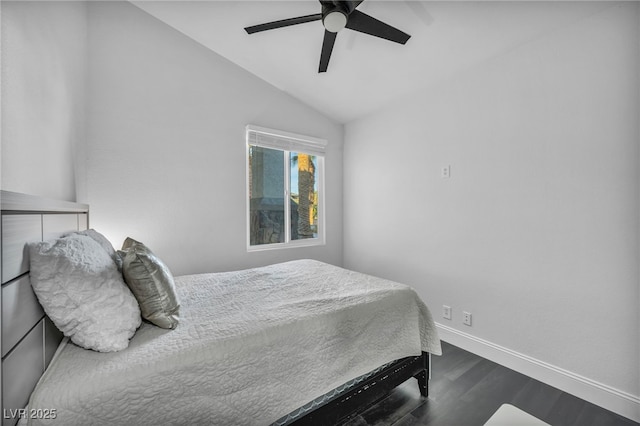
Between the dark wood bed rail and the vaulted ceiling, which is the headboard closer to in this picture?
the dark wood bed rail

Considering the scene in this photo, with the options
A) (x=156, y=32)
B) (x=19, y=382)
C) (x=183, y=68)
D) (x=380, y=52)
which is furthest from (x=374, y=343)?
(x=156, y=32)

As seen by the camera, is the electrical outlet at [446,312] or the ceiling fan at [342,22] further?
the electrical outlet at [446,312]

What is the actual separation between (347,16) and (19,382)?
81.3 inches

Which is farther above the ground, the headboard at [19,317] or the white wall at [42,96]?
the white wall at [42,96]

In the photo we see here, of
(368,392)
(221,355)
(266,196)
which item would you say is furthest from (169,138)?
(368,392)

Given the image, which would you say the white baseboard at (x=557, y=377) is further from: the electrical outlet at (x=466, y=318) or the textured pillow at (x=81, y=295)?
the textured pillow at (x=81, y=295)

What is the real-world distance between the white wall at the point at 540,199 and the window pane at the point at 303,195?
3.95 ft

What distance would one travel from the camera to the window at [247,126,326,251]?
3178 millimetres

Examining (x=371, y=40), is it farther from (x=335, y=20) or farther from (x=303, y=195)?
(x=303, y=195)

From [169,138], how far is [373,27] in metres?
2.05

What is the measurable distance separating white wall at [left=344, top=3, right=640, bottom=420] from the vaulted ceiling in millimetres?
172

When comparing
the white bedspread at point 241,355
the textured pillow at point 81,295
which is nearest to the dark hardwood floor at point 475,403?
the white bedspread at point 241,355

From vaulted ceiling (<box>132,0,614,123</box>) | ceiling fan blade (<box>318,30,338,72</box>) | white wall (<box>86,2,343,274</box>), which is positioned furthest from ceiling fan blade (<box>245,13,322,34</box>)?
white wall (<box>86,2,343,274</box>)

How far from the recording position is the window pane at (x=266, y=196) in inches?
126
